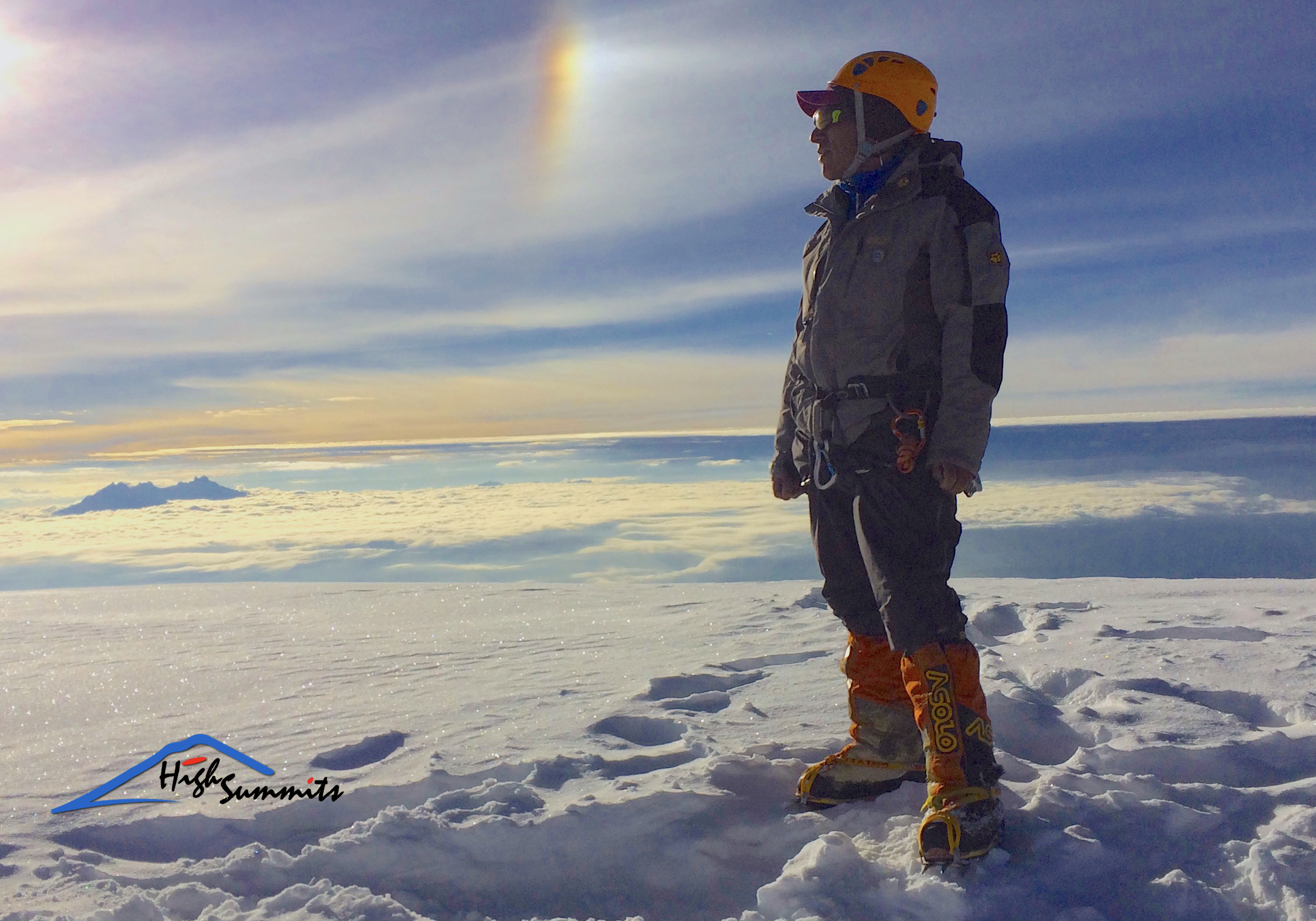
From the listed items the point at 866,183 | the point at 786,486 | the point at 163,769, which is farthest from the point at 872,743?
the point at 163,769

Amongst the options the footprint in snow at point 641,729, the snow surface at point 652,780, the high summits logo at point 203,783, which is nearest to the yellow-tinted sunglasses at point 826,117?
the snow surface at point 652,780

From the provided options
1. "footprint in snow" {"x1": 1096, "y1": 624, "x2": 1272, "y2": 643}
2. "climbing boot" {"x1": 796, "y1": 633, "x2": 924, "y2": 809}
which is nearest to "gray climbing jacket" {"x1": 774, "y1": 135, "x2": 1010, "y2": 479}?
"climbing boot" {"x1": 796, "y1": 633, "x2": 924, "y2": 809}

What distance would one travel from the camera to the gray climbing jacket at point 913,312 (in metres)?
1.95

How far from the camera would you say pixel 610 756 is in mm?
2623

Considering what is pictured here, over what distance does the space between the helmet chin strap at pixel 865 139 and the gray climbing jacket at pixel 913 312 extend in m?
0.04

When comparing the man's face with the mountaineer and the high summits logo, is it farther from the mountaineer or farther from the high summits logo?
the high summits logo

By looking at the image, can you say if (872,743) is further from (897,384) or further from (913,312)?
(913,312)

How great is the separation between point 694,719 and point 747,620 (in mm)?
2146

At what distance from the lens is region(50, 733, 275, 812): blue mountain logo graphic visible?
239 centimetres

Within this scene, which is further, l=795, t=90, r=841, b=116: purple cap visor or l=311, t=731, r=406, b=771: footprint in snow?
l=311, t=731, r=406, b=771: footprint in snow

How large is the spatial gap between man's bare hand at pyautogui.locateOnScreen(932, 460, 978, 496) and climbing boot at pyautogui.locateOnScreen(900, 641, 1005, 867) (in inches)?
16.5

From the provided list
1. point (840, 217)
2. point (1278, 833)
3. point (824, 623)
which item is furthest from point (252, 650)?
point (1278, 833)

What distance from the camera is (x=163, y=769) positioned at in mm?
2631

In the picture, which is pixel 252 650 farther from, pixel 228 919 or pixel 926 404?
pixel 926 404
